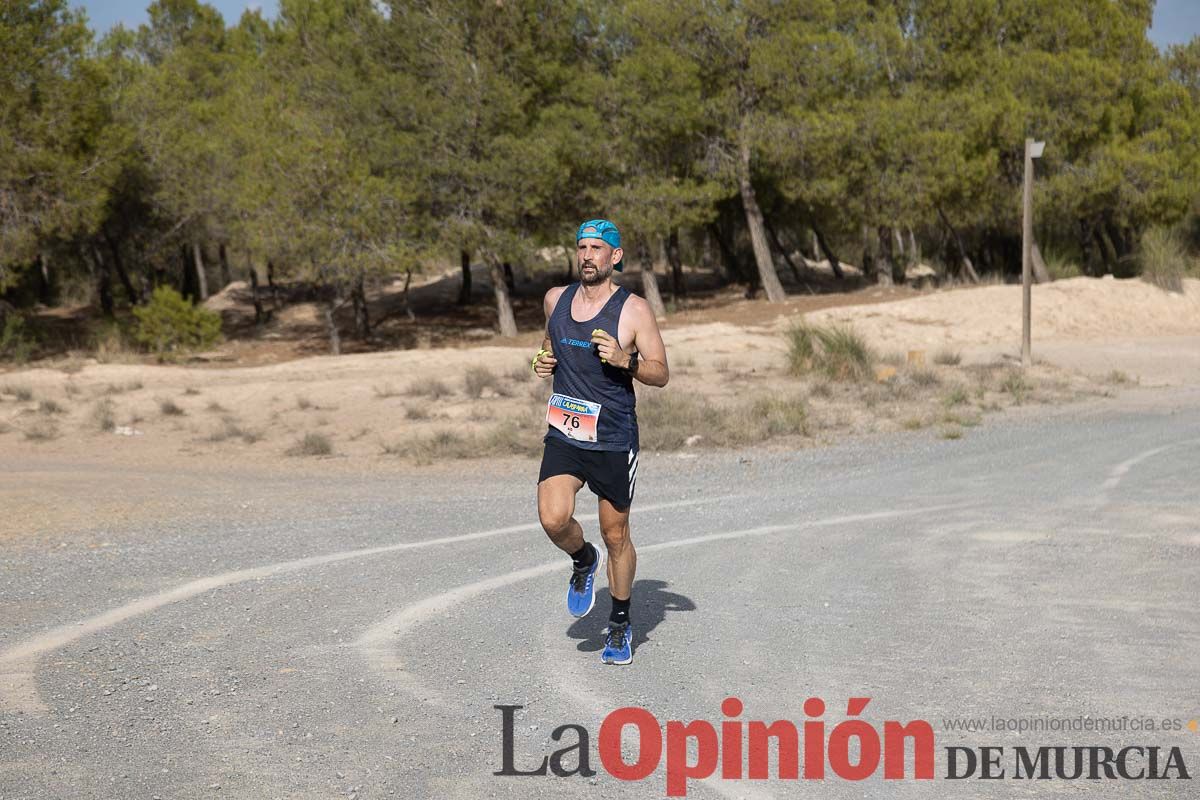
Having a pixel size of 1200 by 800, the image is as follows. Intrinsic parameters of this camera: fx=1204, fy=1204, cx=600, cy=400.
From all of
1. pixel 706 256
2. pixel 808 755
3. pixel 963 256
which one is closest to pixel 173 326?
pixel 963 256

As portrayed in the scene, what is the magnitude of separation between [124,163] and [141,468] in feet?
73.0

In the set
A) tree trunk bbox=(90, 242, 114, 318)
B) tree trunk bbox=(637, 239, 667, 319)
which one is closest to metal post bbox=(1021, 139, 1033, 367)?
tree trunk bbox=(637, 239, 667, 319)

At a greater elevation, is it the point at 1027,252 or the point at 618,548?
the point at 1027,252

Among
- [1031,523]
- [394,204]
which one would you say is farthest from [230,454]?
[394,204]

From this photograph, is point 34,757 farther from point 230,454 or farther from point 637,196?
point 637,196

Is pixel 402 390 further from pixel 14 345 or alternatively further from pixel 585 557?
pixel 14 345

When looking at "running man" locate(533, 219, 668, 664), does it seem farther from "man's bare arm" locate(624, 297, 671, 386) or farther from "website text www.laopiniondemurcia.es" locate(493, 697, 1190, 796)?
"website text www.laopiniondemurcia.es" locate(493, 697, 1190, 796)

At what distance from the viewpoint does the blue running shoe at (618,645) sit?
560 centimetres

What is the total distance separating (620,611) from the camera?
5688 mm

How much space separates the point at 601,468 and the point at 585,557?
0.55 metres

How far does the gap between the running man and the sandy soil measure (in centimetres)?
633

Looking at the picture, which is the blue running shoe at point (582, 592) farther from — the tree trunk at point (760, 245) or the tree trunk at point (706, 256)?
the tree trunk at point (706, 256)

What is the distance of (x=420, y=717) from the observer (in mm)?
4812

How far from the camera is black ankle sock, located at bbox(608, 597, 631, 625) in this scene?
567cm
